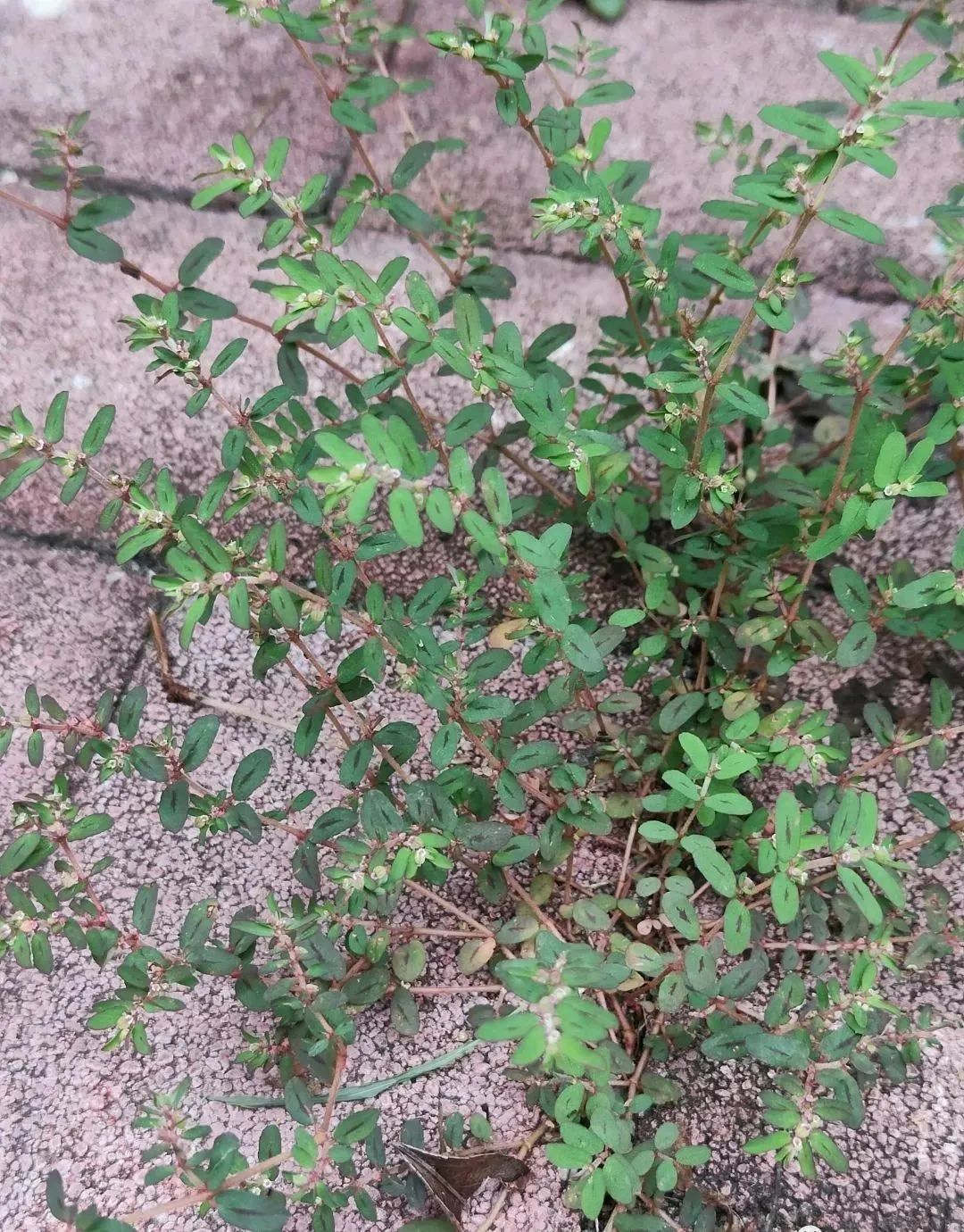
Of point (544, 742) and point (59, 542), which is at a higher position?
point (544, 742)

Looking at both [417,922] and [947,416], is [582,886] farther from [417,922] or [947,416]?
[947,416]

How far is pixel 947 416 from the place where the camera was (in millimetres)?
1207

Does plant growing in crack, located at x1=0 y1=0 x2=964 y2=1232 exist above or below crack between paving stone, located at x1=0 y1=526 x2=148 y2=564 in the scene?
above

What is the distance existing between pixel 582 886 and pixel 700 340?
30.2 inches

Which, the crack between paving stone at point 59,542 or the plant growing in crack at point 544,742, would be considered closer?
the plant growing in crack at point 544,742

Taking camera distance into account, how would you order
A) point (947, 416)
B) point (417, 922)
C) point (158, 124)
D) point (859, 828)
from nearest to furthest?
1. point (859, 828)
2. point (947, 416)
3. point (417, 922)
4. point (158, 124)

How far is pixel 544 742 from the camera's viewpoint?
1.25 m

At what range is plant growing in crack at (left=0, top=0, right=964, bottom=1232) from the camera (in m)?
1.04

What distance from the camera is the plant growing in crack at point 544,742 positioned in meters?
1.04

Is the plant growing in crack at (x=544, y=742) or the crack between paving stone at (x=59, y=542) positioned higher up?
the plant growing in crack at (x=544, y=742)

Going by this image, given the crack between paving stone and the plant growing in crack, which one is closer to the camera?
the plant growing in crack

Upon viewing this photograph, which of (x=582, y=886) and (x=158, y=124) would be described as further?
(x=158, y=124)

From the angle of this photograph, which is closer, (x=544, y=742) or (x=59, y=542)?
(x=544, y=742)

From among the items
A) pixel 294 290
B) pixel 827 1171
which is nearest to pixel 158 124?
pixel 294 290
